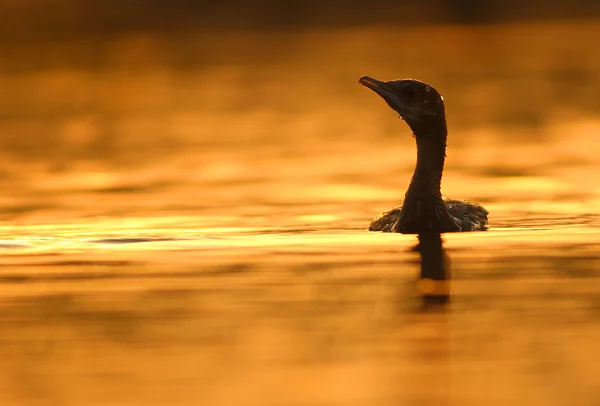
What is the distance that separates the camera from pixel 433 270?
43.5 feet

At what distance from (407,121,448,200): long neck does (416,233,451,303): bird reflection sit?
474mm

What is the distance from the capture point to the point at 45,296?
12.2m

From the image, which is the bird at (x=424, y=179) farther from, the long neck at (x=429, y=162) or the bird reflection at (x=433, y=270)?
the bird reflection at (x=433, y=270)

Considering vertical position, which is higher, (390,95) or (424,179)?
(390,95)

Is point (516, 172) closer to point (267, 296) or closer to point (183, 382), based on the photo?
point (267, 296)

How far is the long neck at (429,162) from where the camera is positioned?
52.1 feet

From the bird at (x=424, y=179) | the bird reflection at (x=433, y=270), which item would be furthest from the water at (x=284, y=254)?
the bird at (x=424, y=179)

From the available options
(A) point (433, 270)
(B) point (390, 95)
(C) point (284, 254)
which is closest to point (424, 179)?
(B) point (390, 95)

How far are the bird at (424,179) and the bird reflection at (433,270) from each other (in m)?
0.23

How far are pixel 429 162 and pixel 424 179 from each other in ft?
1.09

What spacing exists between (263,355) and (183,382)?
733 millimetres

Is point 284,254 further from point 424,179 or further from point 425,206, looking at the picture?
point 424,179

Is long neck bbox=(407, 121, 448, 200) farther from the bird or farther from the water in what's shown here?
the water

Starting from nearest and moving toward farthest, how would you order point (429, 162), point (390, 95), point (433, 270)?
point (433, 270) < point (390, 95) < point (429, 162)
